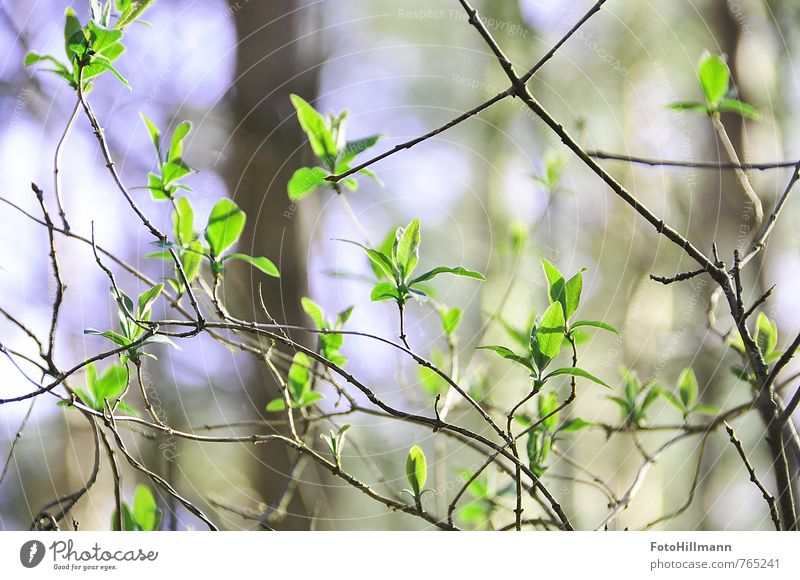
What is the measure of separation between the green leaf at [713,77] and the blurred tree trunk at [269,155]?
58 cm

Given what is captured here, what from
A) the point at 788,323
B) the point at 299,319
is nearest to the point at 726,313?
the point at 788,323

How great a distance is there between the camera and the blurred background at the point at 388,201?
2.24 ft

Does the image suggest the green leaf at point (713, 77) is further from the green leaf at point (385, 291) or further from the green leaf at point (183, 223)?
the green leaf at point (183, 223)

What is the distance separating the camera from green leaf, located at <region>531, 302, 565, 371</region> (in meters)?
0.39

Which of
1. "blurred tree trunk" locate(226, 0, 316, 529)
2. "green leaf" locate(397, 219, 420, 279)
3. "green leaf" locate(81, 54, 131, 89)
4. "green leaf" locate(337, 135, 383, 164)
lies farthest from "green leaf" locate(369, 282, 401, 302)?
"blurred tree trunk" locate(226, 0, 316, 529)

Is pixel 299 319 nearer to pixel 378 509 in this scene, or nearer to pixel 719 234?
pixel 378 509

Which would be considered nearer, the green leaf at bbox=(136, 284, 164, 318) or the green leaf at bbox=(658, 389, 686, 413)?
the green leaf at bbox=(136, 284, 164, 318)

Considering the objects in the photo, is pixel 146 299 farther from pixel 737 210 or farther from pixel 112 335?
pixel 737 210

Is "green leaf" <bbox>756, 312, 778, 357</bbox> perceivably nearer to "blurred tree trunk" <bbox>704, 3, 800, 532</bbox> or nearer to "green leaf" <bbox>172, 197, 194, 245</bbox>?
"blurred tree trunk" <bbox>704, 3, 800, 532</bbox>

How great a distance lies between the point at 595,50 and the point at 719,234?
480 mm
